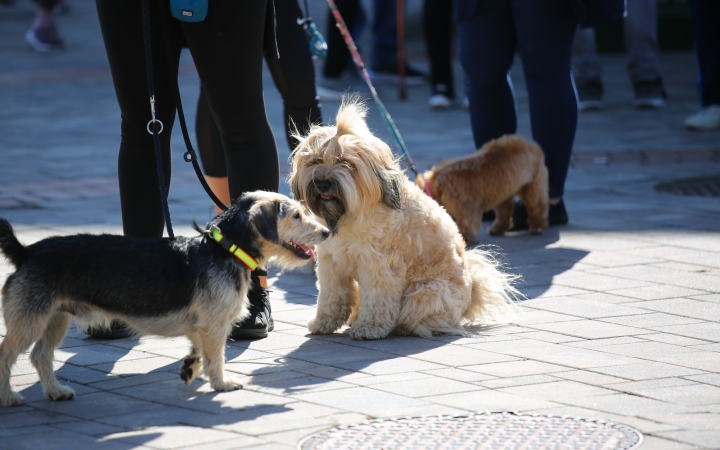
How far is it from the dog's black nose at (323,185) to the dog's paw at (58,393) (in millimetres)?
1286

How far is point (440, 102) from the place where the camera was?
1129 centimetres

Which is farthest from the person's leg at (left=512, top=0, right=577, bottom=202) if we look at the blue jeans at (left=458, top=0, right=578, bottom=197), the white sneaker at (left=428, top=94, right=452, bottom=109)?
the white sneaker at (left=428, top=94, right=452, bottom=109)

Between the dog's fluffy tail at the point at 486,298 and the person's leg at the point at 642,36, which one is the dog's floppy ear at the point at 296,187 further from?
the person's leg at the point at 642,36

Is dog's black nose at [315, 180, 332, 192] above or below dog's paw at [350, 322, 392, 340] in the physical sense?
above

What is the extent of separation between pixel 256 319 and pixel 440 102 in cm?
724

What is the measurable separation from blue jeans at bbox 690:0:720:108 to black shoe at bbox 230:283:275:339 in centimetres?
646

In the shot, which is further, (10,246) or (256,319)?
(256,319)

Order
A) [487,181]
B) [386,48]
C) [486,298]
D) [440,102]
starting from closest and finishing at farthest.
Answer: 1. [486,298]
2. [487,181]
3. [440,102]
4. [386,48]

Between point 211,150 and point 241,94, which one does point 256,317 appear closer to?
point 241,94

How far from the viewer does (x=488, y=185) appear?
238 inches

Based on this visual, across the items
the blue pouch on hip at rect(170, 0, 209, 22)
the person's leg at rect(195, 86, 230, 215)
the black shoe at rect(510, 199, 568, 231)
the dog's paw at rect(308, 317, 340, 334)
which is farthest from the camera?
the black shoe at rect(510, 199, 568, 231)

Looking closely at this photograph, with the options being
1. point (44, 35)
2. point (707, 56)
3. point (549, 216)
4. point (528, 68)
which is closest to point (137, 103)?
point (528, 68)

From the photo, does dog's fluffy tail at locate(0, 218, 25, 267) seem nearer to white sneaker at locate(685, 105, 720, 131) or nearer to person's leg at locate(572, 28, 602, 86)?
white sneaker at locate(685, 105, 720, 131)

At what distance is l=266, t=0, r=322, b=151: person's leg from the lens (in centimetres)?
539
